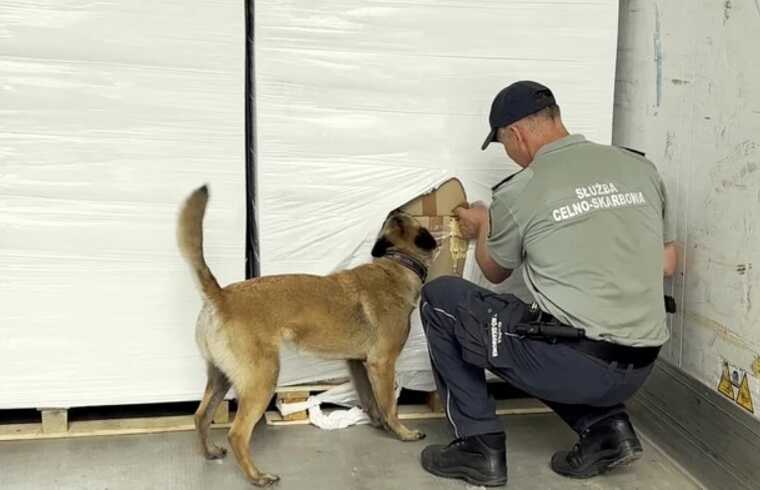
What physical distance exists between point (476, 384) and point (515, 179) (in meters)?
0.76

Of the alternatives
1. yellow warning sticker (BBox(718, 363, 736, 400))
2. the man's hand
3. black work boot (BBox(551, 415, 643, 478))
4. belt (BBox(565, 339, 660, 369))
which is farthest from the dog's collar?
yellow warning sticker (BBox(718, 363, 736, 400))

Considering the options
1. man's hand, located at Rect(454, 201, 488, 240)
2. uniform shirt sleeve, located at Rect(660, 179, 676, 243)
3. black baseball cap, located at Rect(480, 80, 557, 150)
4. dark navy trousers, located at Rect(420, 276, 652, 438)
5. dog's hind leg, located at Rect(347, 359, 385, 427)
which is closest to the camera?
dark navy trousers, located at Rect(420, 276, 652, 438)

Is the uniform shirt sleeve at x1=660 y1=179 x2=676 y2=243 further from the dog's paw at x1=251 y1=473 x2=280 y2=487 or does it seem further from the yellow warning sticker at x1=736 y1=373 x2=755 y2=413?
the dog's paw at x1=251 y1=473 x2=280 y2=487

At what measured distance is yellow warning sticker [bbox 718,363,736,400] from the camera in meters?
A: 2.77

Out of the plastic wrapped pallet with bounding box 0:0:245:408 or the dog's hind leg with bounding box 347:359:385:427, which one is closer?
the plastic wrapped pallet with bounding box 0:0:245:408

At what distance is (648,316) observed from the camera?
275 centimetres

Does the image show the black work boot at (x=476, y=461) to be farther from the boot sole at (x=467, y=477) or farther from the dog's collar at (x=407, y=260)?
the dog's collar at (x=407, y=260)

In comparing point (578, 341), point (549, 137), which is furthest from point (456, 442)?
point (549, 137)

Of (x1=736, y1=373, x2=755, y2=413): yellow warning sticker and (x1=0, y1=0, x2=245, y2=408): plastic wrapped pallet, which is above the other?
(x1=0, y1=0, x2=245, y2=408): plastic wrapped pallet

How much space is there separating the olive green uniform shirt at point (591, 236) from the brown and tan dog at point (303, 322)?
568 mm

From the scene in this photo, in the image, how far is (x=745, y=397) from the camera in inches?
106

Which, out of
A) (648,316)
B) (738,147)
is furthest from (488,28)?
(648,316)

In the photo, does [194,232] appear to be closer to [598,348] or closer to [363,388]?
[363,388]

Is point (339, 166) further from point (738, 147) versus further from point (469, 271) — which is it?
point (738, 147)
